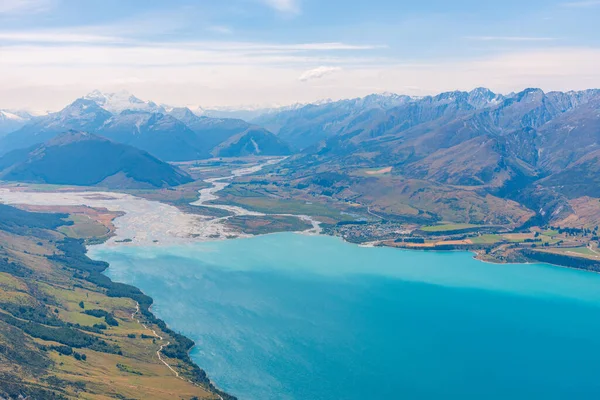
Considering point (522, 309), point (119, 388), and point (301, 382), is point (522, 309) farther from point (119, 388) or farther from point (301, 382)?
point (119, 388)

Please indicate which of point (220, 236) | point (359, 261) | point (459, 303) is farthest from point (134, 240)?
point (459, 303)

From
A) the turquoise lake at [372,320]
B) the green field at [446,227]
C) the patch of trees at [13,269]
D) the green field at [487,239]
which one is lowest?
the turquoise lake at [372,320]

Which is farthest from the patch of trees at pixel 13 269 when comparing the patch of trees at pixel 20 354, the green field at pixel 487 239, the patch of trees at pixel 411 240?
the green field at pixel 487 239

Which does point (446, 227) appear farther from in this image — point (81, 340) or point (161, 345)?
point (81, 340)

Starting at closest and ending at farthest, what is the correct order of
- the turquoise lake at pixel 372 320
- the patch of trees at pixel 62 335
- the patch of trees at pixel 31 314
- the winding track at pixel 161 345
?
the winding track at pixel 161 345, the turquoise lake at pixel 372 320, the patch of trees at pixel 62 335, the patch of trees at pixel 31 314

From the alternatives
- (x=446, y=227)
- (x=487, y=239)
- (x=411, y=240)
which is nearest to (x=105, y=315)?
(x=411, y=240)

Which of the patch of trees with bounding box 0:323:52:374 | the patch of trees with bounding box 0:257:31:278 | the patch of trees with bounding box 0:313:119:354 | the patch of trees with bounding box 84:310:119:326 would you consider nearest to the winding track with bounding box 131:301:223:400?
the patch of trees with bounding box 84:310:119:326

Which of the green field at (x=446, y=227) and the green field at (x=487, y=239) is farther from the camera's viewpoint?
the green field at (x=446, y=227)

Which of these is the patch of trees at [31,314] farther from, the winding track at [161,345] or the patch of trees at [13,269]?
the patch of trees at [13,269]

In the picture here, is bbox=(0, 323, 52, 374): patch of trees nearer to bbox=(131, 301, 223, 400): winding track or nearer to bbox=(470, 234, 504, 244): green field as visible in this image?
bbox=(131, 301, 223, 400): winding track
